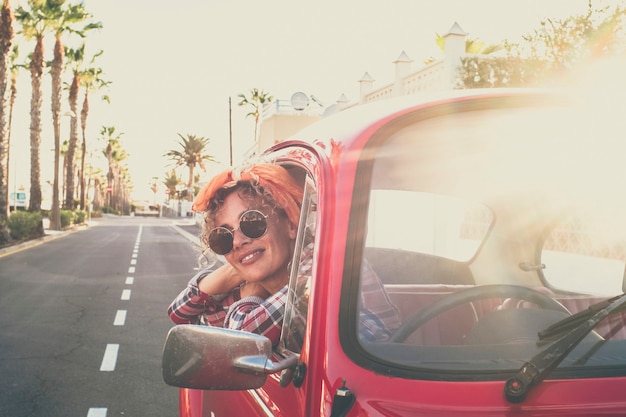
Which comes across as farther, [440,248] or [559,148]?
[440,248]

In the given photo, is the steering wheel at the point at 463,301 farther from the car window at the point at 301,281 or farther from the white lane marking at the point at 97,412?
the white lane marking at the point at 97,412

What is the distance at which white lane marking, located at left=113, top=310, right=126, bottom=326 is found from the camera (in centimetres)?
946

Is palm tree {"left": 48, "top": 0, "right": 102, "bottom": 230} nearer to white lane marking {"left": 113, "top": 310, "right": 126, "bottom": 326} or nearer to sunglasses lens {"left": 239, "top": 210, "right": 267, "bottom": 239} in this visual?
white lane marking {"left": 113, "top": 310, "right": 126, "bottom": 326}

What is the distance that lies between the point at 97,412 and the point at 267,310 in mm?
3895

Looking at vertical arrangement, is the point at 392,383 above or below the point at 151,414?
above

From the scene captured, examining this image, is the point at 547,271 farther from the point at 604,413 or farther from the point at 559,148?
the point at 604,413

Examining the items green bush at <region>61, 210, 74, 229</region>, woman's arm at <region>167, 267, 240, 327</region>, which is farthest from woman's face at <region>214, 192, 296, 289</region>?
green bush at <region>61, 210, 74, 229</region>

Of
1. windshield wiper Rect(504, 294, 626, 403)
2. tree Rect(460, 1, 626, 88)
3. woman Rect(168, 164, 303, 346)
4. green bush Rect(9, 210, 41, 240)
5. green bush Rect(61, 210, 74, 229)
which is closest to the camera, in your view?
windshield wiper Rect(504, 294, 626, 403)

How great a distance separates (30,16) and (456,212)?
1324 inches

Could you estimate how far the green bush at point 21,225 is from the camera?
28.1 meters

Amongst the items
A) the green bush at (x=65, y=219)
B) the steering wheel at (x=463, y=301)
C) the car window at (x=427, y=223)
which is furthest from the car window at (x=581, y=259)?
the green bush at (x=65, y=219)

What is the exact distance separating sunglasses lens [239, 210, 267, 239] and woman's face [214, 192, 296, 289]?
33mm

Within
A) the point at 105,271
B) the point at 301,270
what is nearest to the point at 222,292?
the point at 301,270

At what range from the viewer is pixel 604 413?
1.37m
